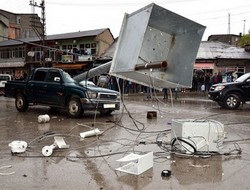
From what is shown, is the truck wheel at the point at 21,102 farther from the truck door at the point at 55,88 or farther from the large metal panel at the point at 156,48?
the large metal panel at the point at 156,48

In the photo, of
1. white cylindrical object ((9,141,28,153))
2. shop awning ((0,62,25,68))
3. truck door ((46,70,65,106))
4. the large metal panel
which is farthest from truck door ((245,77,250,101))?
shop awning ((0,62,25,68))

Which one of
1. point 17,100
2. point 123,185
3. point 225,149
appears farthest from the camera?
point 17,100

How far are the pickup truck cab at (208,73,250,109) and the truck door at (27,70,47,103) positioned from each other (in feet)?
26.0

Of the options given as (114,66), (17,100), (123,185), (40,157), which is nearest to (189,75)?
(114,66)

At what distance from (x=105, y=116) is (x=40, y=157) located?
674 cm

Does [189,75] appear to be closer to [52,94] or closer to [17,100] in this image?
[52,94]

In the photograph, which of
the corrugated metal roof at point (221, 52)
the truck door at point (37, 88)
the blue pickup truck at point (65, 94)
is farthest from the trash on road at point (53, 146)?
the corrugated metal roof at point (221, 52)

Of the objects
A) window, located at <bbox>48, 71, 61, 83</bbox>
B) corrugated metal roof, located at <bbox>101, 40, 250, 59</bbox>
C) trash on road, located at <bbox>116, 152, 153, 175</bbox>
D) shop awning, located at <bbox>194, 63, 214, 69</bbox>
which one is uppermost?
corrugated metal roof, located at <bbox>101, 40, 250, 59</bbox>

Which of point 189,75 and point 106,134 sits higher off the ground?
point 189,75

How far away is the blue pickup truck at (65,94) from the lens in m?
12.6

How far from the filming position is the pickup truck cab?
15.7m

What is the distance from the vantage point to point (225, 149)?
7.52 m

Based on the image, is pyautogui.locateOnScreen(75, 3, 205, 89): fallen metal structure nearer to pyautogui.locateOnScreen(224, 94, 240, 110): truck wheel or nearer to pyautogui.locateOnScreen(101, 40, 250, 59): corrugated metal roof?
pyautogui.locateOnScreen(224, 94, 240, 110): truck wheel

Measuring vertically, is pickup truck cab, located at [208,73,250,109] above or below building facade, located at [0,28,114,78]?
below
